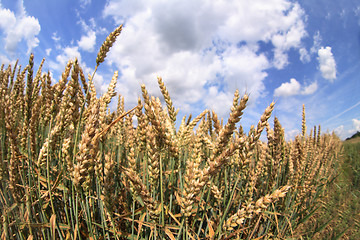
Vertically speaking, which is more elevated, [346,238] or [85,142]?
[85,142]

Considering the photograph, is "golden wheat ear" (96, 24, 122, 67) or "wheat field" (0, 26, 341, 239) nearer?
"wheat field" (0, 26, 341, 239)

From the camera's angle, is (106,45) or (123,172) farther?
(106,45)

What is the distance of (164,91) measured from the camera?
72.4 inches

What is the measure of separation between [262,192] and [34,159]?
2346mm

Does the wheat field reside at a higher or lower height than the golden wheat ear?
lower

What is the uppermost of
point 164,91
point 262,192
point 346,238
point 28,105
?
point 28,105

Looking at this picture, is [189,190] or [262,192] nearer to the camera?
[189,190]

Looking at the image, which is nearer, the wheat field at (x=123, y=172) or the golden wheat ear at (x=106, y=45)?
the wheat field at (x=123, y=172)

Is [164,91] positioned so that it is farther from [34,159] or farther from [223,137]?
[34,159]

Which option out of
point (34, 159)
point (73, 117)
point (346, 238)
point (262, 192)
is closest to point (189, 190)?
point (73, 117)

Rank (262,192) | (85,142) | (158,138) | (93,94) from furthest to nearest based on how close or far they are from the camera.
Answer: (262,192) → (93,94) → (158,138) → (85,142)

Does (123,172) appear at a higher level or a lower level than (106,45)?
lower

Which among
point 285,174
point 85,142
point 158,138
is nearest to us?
point 85,142

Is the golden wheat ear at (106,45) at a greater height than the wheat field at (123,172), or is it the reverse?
the golden wheat ear at (106,45)
